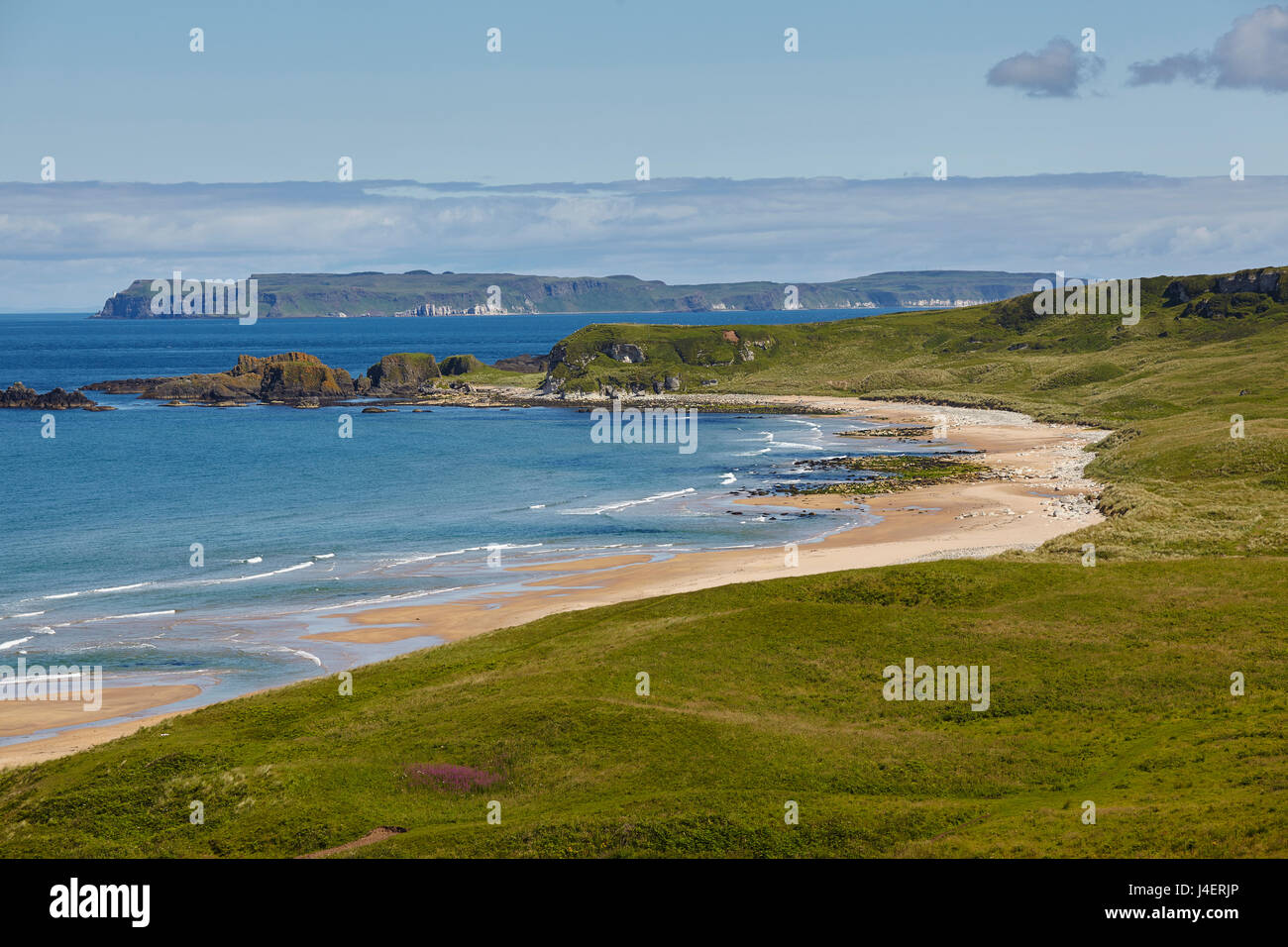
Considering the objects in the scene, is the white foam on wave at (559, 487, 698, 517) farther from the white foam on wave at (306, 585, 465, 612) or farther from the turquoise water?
the white foam on wave at (306, 585, 465, 612)

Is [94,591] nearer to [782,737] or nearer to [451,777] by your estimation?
[451,777]

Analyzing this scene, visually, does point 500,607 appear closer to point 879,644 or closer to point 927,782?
point 879,644

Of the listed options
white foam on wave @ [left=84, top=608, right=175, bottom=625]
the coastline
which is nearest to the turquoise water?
white foam on wave @ [left=84, top=608, right=175, bottom=625]

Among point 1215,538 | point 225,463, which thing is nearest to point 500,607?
point 1215,538

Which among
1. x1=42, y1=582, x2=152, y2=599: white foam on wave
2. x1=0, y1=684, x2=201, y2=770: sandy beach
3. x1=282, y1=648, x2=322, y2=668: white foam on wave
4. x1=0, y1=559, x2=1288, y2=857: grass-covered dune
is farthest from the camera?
x1=42, y1=582, x2=152, y2=599: white foam on wave

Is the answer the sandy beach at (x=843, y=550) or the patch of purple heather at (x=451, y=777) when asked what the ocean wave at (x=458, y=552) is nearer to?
the sandy beach at (x=843, y=550)

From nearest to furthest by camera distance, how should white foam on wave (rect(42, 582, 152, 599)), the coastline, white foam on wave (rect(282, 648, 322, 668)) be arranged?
white foam on wave (rect(282, 648, 322, 668)) < the coastline < white foam on wave (rect(42, 582, 152, 599))

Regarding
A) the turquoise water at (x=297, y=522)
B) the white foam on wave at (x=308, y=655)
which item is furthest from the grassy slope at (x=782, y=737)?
the turquoise water at (x=297, y=522)
